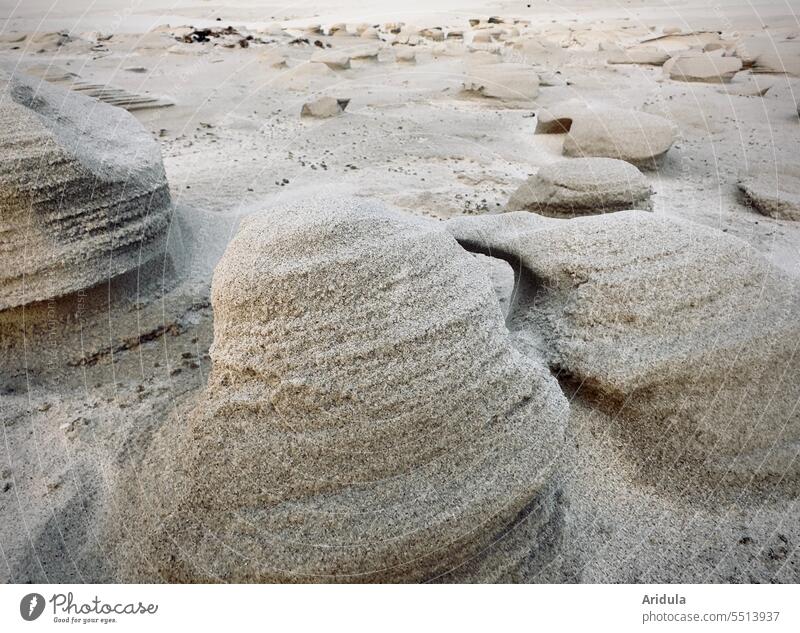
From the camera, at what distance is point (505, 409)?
1354mm

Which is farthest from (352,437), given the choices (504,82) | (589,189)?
(504,82)

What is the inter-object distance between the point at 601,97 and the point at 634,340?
4405 mm

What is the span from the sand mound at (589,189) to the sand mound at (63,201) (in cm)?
188

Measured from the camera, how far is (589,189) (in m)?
3.04

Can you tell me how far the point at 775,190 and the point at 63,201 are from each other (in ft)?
12.3

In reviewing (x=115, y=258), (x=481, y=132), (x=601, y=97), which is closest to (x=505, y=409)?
(x=115, y=258)

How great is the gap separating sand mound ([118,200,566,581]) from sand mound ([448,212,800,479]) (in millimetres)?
334

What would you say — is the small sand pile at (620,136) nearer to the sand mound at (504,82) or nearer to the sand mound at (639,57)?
the sand mound at (504,82)

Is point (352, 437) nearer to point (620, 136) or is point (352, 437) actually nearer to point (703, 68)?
point (620, 136)

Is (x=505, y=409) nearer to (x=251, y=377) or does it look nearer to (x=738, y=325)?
(x=251, y=377)

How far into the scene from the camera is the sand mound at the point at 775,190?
3.42 metres

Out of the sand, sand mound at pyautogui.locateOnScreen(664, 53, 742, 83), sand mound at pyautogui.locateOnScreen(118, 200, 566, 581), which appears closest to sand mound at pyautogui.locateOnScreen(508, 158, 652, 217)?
the sand

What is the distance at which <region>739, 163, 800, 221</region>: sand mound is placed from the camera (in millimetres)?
3422

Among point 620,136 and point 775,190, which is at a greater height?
point 620,136
